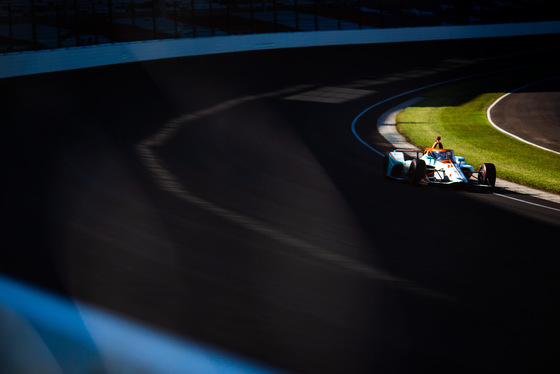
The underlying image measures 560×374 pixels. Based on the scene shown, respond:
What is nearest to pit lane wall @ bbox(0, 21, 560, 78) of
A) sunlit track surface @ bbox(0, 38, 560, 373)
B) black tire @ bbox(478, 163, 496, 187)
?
sunlit track surface @ bbox(0, 38, 560, 373)

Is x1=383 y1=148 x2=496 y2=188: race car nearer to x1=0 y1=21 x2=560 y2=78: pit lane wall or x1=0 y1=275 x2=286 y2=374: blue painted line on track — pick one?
x1=0 y1=275 x2=286 y2=374: blue painted line on track

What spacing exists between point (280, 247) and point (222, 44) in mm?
30737

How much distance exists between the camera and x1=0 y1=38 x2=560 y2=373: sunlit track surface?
7.64 meters

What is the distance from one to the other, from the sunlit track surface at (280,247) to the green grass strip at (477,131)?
2461mm

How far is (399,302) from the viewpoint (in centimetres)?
855

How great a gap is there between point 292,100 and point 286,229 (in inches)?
738

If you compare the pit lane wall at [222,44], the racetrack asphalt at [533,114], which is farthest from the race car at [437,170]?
the pit lane wall at [222,44]

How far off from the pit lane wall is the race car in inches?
823

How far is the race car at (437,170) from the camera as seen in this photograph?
47.7ft

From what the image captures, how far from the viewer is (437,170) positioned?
1486cm

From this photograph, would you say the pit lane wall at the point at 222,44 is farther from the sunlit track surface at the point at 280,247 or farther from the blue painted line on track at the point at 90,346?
the blue painted line on track at the point at 90,346

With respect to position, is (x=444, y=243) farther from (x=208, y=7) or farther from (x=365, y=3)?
(x=365, y=3)

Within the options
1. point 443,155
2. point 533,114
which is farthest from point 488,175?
point 533,114

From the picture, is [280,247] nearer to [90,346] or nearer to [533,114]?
[90,346]
